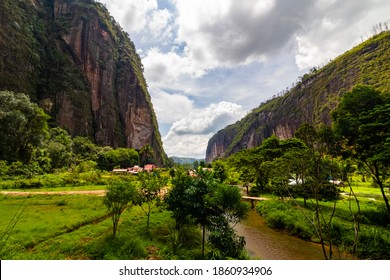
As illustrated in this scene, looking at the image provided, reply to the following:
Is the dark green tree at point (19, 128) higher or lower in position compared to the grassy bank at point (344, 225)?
higher

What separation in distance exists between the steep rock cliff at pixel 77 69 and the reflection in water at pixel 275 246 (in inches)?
2885

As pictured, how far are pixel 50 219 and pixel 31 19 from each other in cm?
9278

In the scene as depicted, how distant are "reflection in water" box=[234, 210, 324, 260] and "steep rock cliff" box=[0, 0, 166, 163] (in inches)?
2885

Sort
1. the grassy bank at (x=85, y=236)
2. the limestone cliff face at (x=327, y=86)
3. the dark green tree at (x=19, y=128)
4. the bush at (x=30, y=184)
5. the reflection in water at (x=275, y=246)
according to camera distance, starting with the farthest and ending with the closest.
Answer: the limestone cliff face at (x=327, y=86) < the dark green tree at (x=19, y=128) < the bush at (x=30, y=184) < the reflection in water at (x=275, y=246) < the grassy bank at (x=85, y=236)

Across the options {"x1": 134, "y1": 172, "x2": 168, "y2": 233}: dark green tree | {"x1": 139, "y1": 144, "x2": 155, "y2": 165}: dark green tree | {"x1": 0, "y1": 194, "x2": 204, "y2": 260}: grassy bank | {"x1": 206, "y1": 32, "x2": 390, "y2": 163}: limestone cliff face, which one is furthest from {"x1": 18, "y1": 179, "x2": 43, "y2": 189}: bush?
{"x1": 206, "y1": 32, "x2": 390, "y2": 163}: limestone cliff face

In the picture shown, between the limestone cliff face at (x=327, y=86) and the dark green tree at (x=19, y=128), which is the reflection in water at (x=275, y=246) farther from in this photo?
the limestone cliff face at (x=327, y=86)

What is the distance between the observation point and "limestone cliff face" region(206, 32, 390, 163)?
9448cm

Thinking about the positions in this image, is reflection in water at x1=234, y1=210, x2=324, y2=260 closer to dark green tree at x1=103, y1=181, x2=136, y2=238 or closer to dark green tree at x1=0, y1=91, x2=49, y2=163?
dark green tree at x1=103, y1=181, x2=136, y2=238

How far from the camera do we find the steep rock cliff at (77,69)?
6956 centimetres

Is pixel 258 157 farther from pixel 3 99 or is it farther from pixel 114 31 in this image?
pixel 114 31

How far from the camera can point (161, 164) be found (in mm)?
119625

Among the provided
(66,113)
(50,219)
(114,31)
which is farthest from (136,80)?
(50,219)

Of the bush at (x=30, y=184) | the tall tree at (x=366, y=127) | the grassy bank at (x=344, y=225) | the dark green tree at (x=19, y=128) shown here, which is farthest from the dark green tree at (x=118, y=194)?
the dark green tree at (x=19, y=128)

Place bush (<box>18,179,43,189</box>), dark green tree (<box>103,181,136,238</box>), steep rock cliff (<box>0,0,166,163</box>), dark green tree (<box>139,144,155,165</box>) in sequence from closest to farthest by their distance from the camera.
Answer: dark green tree (<box>103,181,136,238</box>) → bush (<box>18,179,43,189</box>) → steep rock cliff (<box>0,0,166,163</box>) → dark green tree (<box>139,144,155,165</box>)
